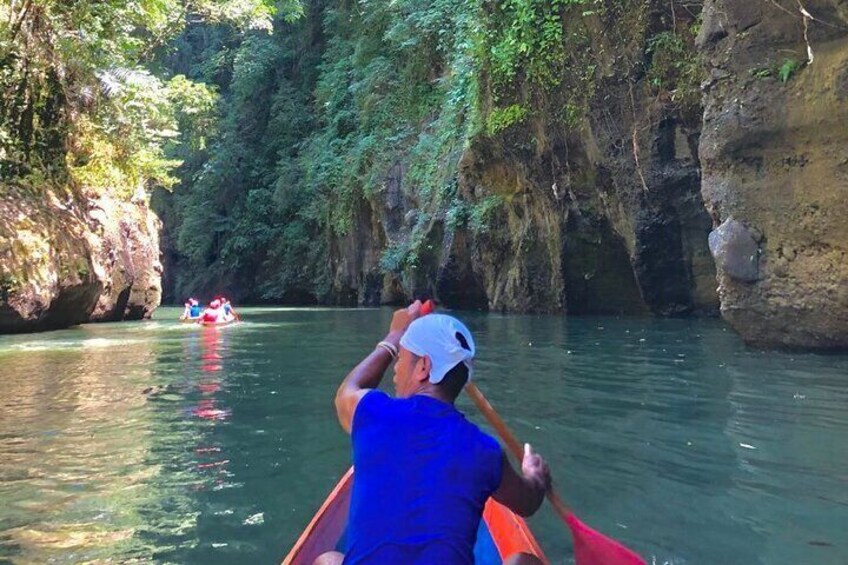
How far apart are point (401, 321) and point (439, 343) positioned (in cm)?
69

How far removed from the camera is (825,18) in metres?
7.99

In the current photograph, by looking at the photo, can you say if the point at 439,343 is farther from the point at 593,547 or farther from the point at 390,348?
the point at 593,547

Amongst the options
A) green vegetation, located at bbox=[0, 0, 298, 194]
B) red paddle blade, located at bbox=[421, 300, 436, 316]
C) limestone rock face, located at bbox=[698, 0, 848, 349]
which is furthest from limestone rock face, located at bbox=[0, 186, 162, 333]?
red paddle blade, located at bbox=[421, 300, 436, 316]

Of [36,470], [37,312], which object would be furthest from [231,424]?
[37,312]

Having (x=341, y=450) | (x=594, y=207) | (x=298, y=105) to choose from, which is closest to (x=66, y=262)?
(x=594, y=207)

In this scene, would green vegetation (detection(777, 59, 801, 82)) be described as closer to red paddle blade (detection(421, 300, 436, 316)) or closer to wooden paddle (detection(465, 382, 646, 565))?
red paddle blade (detection(421, 300, 436, 316))

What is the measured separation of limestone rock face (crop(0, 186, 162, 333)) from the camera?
42.5 ft

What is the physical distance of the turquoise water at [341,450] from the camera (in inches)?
130

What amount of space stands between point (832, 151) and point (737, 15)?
6.83 feet

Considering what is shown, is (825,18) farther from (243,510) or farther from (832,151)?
(243,510)

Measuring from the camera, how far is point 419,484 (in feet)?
6.22

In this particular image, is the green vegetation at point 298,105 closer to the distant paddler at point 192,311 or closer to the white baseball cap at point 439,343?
the distant paddler at point 192,311

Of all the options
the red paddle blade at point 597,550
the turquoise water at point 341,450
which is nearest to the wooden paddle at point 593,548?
the red paddle blade at point 597,550

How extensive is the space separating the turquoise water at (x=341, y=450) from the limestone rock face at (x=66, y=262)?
4.19 metres
